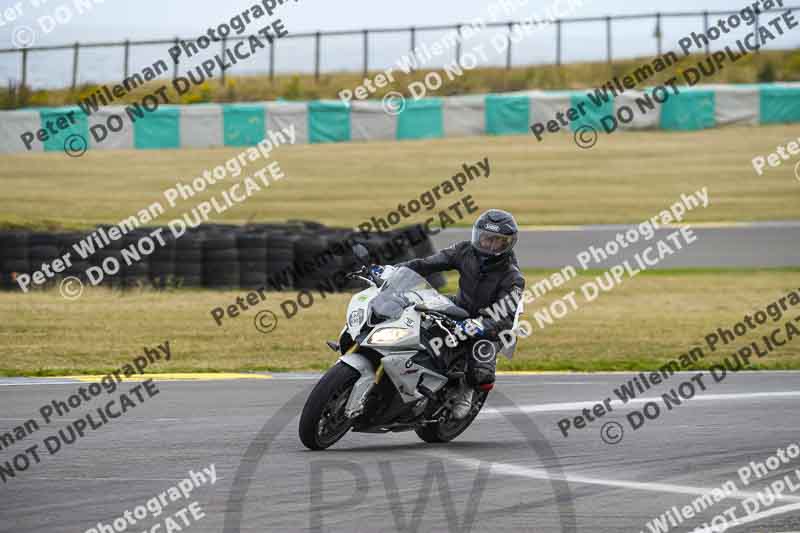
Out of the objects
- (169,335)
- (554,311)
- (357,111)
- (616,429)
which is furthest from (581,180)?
(616,429)

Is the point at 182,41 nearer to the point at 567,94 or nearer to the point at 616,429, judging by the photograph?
the point at 567,94

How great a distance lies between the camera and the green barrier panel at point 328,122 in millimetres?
39156

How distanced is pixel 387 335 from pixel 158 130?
31.1 metres

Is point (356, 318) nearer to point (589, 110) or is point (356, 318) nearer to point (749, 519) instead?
point (749, 519)

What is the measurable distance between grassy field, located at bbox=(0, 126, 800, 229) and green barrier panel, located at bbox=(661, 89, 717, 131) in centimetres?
36

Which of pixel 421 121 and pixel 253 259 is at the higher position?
pixel 421 121

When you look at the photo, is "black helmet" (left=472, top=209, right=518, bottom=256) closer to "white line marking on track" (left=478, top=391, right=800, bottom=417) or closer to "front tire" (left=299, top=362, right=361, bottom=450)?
"front tire" (left=299, top=362, right=361, bottom=450)

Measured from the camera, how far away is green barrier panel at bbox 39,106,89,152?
36.0m

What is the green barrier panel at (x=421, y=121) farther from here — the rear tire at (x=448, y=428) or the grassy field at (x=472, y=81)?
the rear tire at (x=448, y=428)

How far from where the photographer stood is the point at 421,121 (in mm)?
39531

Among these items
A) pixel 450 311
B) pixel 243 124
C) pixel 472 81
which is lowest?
pixel 450 311

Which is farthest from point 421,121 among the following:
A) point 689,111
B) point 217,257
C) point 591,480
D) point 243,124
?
point 591,480

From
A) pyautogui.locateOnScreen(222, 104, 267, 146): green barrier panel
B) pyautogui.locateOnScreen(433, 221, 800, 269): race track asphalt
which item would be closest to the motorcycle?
pyautogui.locateOnScreen(433, 221, 800, 269): race track asphalt

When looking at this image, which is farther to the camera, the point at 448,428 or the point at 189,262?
the point at 189,262
